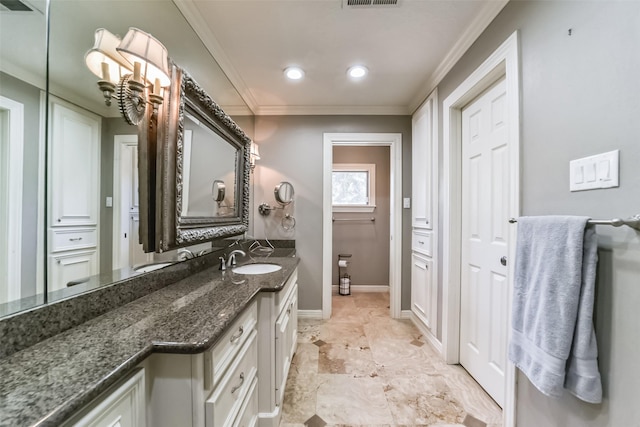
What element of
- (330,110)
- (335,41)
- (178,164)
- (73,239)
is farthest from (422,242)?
(73,239)

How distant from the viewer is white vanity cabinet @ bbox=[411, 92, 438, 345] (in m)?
2.16

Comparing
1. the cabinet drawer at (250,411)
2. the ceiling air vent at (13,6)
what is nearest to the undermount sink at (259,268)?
the cabinet drawer at (250,411)

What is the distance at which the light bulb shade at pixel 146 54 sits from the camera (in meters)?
0.89

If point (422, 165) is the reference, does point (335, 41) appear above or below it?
above

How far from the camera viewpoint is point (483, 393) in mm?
1591

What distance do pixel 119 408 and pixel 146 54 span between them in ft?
3.84

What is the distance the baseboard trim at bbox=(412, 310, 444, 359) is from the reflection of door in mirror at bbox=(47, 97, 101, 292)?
2377 mm

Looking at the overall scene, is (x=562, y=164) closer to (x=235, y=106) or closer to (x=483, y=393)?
(x=483, y=393)

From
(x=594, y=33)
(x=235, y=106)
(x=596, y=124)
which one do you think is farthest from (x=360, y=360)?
(x=235, y=106)

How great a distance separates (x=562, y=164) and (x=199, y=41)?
211 centimetres

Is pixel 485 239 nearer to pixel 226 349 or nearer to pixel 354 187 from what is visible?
pixel 226 349

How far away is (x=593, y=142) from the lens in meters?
0.86

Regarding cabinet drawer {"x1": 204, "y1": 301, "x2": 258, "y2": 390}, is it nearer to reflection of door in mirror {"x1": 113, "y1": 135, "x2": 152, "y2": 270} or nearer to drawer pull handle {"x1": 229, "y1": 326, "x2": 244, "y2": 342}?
drawer pull handle {"x1": 229, "y1": 326, "x2": 244, "y2": 342}

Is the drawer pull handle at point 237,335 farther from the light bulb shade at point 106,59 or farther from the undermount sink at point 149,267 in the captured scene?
the light bulb shade at point 106,59
